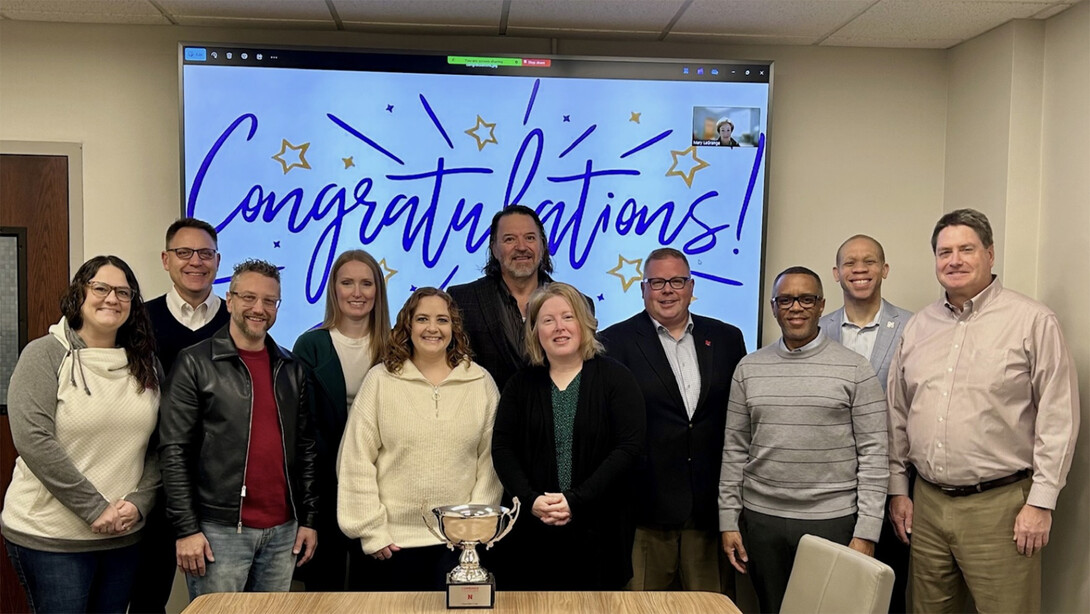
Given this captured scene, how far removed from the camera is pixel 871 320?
3.46m

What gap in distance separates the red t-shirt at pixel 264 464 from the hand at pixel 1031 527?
2313mm

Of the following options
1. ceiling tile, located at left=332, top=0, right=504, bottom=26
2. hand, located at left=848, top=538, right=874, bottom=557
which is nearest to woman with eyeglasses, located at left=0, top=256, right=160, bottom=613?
ceiling tile, located at left=332, top=0, right=504, bottom=26

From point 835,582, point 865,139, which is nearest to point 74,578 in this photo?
point 835,582

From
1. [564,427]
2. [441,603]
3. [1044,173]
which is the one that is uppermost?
[1044,173]

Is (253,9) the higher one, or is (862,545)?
(253,9)

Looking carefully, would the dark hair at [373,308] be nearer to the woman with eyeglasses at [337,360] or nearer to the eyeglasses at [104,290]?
the woman with eyeglasses at [337,360]

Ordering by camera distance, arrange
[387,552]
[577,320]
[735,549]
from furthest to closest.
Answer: [735,549], [577,320], [387,552]

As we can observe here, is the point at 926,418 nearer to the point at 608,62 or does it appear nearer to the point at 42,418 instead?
the point at 608,62

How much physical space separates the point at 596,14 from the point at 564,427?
1.76m

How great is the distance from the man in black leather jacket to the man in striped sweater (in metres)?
1.48

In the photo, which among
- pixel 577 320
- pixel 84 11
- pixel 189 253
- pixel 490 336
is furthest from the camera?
pixel 84 11

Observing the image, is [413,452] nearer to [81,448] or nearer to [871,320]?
[81,448]

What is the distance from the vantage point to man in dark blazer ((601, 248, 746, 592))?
10.6ft

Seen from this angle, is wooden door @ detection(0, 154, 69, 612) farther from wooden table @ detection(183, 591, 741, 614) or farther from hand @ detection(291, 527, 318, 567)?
wooden table @ detection(183, 591, 741, 614)
